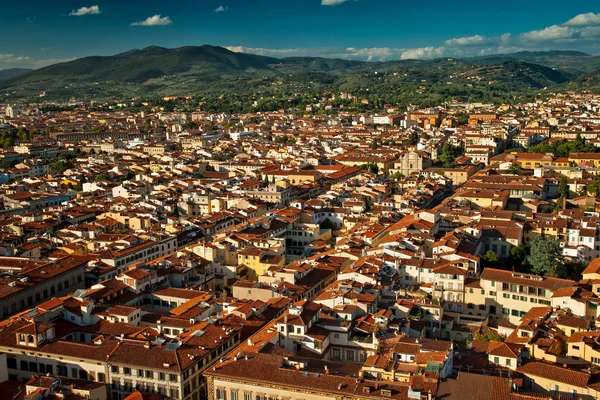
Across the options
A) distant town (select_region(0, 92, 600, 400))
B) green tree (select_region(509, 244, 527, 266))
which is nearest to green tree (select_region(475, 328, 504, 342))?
distant town (select_region(0, 92, 600, 400))

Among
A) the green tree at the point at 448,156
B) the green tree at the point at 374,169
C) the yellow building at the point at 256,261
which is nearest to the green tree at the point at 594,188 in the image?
the green tree at the point at 448,156

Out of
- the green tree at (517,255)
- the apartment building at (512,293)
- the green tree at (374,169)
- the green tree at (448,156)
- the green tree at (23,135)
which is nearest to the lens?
the apartment building at (512,293)

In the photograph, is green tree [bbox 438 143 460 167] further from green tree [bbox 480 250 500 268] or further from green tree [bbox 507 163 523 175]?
green tree [bbox 480 250 500 268]

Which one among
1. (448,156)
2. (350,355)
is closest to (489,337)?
(350,355)

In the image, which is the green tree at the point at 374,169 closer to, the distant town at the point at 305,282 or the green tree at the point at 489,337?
the distant town at the point at 305,282

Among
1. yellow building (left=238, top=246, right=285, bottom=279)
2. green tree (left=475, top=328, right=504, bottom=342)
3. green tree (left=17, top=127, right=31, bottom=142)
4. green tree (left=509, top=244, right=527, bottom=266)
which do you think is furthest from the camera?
green tree (left=17, top=127, right=31, bottom=142)

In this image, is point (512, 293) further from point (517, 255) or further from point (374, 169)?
point (374, 169)
